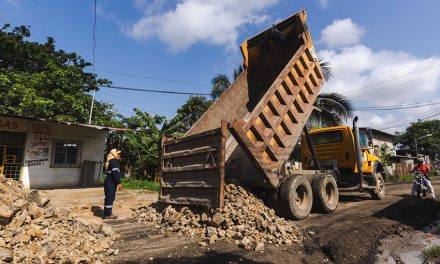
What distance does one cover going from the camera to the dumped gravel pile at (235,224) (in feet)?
14.7

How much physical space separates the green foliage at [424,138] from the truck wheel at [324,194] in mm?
47300

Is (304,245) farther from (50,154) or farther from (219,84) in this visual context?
(219,84)

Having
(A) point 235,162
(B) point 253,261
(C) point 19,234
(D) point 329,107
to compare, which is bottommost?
(B) point 253,261

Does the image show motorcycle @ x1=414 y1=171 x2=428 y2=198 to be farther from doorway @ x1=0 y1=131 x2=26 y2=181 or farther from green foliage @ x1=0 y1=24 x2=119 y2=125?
green foliage @ x1=0 y1=24 x2=119 y2=125

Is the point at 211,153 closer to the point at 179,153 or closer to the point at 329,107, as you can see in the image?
the point at 179,153

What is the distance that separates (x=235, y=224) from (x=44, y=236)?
259 centimetres

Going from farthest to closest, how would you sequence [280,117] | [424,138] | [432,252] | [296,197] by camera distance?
[424,138], [280,117], [296,197], [432,252]

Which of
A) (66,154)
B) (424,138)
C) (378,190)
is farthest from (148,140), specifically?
(424,138)

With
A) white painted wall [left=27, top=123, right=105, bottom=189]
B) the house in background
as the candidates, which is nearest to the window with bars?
white painted wall [left=27, top=123, right=105, bottom=189]

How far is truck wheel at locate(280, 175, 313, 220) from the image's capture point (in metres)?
5.61

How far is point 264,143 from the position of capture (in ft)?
18.4

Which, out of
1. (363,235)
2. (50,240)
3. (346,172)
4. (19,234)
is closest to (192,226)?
(50,240)

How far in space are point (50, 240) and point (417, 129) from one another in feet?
186

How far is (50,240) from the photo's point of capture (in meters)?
3.93
